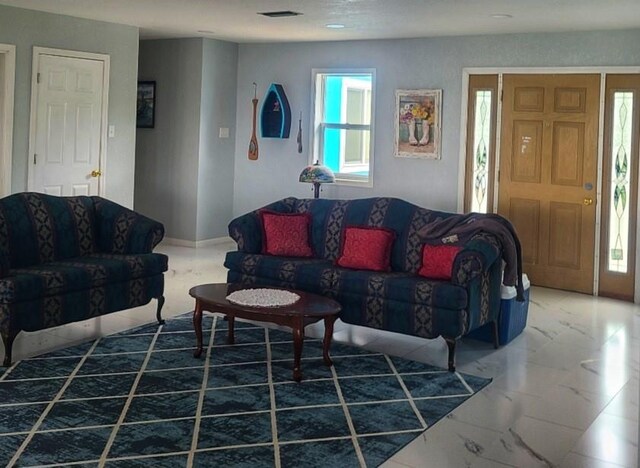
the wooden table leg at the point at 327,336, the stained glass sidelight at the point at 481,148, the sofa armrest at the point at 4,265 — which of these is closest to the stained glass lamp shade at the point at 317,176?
the stained glass sidelight at the point at 481,148

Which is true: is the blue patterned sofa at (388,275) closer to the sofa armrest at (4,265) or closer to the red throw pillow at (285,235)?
the red throw pillow at (285,235)

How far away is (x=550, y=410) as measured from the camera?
3939mm

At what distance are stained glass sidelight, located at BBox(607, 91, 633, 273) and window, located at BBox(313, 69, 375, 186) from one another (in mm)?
2650

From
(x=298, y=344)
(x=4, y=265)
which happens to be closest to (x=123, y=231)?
(x=4, y=265)

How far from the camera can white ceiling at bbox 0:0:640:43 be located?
5.66 metres

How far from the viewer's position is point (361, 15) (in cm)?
634

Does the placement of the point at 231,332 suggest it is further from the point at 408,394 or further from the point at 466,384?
the point at 466,384

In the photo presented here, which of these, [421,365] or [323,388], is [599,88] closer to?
[421,365]

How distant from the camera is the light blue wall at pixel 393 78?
6922 millimetres

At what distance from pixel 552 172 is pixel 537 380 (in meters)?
3.10

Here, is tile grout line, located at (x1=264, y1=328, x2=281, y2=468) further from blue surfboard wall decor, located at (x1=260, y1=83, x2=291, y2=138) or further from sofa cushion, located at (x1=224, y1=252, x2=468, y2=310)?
blue surfboard wall decor, located at (x1=260, y1=83, x2=291, y2=138)

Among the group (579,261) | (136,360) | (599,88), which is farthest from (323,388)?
(599,88)

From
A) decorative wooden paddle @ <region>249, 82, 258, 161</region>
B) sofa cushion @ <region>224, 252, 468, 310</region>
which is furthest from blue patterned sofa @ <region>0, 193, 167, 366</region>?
decorative wooden paddle @ <region>249, 82, 258, 161</region>

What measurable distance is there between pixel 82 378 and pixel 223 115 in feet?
17.3
